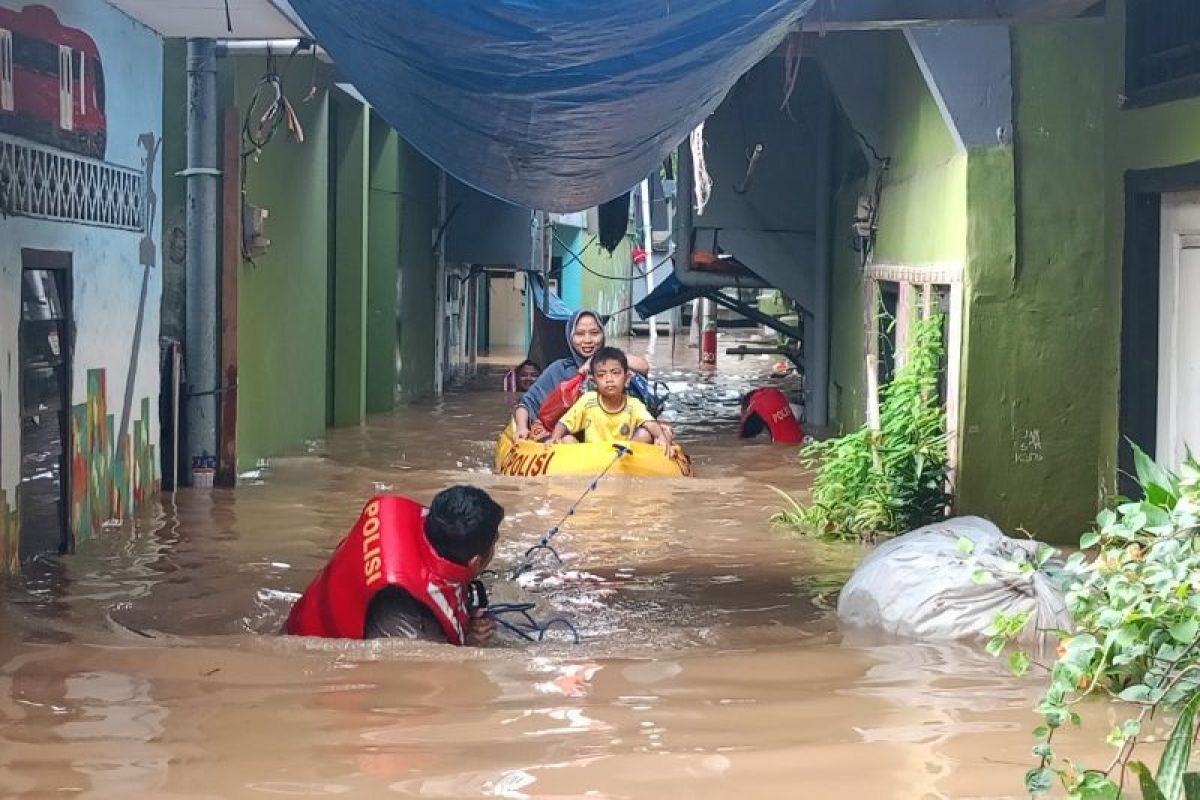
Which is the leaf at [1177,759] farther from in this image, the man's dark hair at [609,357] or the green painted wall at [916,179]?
the man's dark hair at [609,357]

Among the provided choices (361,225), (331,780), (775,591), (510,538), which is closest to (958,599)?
(775,591)

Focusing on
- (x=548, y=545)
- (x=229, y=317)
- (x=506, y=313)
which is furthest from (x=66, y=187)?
(x=506, y=313)

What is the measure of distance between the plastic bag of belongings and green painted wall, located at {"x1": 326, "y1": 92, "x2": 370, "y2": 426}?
1031 cm

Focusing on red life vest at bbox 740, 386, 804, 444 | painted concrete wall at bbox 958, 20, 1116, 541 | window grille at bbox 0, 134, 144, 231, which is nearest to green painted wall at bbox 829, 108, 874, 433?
red life vest at bbox 740, 386, 804, 444

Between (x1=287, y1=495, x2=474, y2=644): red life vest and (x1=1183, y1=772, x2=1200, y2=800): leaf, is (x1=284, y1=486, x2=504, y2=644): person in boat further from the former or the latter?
(x1=1183, y1=772, x2=1200, y2=800): leaf

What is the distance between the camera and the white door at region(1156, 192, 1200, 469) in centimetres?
755

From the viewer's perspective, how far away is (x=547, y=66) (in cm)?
599

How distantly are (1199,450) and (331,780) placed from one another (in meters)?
4.73

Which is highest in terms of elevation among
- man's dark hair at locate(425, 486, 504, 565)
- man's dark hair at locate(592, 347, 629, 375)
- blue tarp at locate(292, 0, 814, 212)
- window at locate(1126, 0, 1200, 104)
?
window at locate(1126, 0, 1200, 104)

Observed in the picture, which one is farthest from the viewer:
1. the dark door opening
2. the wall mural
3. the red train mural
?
the wall mural

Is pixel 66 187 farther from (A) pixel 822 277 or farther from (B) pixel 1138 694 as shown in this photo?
(A) pixel 822 277

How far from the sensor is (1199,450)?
735 centimetres

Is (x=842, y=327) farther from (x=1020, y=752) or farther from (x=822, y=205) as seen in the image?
(x=1020, y=752)

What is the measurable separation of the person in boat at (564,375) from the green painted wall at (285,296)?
6.43 ft
